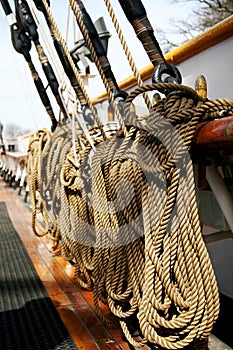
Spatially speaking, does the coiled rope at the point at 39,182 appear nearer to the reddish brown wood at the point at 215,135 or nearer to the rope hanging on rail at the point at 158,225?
the rope hanging on rail at the point at 158,225

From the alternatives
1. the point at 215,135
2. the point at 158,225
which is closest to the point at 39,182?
the point at 158,225

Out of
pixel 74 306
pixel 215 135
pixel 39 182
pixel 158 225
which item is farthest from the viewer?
pixel 39 182

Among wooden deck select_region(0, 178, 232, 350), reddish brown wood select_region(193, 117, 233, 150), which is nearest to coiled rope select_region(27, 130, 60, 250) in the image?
wooden deck select_region(0, 178, 232, 350)

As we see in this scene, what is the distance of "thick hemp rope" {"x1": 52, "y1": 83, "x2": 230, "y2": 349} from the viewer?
0.93 meters

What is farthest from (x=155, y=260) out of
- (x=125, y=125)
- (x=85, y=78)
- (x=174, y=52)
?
(x=85, y=78)

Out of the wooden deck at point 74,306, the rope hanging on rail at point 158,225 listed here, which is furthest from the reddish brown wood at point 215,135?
the wooden deck at point 74,306

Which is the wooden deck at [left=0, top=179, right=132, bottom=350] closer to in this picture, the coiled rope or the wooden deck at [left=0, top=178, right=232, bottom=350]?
the wooden deck at [left=0, top=178, right=232, bottom=350]

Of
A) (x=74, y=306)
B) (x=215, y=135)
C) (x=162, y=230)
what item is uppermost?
(x=215, y=135)

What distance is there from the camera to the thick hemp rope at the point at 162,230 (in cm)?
93

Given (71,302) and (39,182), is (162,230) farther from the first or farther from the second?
(39,182)

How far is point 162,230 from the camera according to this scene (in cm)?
98

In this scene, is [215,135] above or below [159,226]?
above

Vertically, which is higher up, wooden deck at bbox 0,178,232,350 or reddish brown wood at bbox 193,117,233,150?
reddish brown wood at bbox 193,117,233,150

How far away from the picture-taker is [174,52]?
80.7 inches
